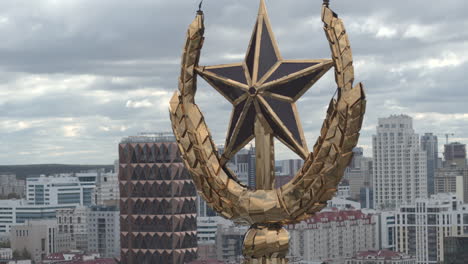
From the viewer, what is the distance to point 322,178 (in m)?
12.7

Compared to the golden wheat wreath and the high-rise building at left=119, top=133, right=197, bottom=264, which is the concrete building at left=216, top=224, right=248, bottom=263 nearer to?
the high-rise building at left=119, top=133, right=197, bottom=264

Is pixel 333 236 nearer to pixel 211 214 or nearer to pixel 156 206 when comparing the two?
pixel 211 214

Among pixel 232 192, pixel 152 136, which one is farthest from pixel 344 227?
pixel 232 192

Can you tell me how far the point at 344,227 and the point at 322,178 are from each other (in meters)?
77.6

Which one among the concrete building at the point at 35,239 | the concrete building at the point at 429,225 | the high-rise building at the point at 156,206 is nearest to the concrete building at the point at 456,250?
the high-rise building at the point at 156,206

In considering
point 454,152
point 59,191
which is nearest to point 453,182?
point 454,152

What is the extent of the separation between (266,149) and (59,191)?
116760 mm

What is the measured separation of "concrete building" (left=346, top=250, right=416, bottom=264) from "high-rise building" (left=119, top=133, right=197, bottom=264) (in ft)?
54.4

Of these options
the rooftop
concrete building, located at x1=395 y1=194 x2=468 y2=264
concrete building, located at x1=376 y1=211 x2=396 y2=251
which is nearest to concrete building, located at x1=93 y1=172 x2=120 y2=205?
concrete building, located at x1=376 y1=211 x2=396 y2=251

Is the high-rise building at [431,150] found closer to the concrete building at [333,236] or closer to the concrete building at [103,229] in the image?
the concrete building at [333,236]

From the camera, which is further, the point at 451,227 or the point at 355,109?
the point at 451,227

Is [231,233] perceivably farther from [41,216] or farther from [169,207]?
[41,216]

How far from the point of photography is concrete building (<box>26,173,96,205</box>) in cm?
12762

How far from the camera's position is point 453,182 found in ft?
413
